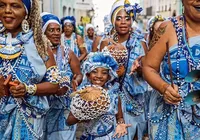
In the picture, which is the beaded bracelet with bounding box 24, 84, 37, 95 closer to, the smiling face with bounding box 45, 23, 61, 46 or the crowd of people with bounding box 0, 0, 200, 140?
the crowd of people with bounding box 0, 0, 200, 140

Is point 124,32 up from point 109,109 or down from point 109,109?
up

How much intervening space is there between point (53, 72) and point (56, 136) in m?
2.00

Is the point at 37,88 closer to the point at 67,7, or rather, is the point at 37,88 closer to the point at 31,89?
the point at 31,89

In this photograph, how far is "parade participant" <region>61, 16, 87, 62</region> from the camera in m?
10.8

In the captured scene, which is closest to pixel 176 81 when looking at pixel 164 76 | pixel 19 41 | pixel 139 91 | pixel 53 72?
pixel 164 76

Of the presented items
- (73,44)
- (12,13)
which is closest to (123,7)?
(12,13)

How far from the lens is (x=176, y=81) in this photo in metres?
3.77

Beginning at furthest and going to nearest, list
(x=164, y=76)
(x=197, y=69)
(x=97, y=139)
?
(x=97, y=139), (x=164, y=76), (x=197, y=69)

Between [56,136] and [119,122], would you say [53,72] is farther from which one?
[56,136]

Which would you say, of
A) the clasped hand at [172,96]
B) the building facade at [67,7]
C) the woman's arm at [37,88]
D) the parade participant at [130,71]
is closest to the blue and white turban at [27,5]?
the woman's arm at [37,88]

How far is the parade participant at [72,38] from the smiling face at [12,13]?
663 cm

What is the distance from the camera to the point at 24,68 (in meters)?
3.95

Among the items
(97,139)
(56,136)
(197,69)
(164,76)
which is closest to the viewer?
(197,69)

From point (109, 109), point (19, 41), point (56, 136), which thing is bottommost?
point (56, 136)
